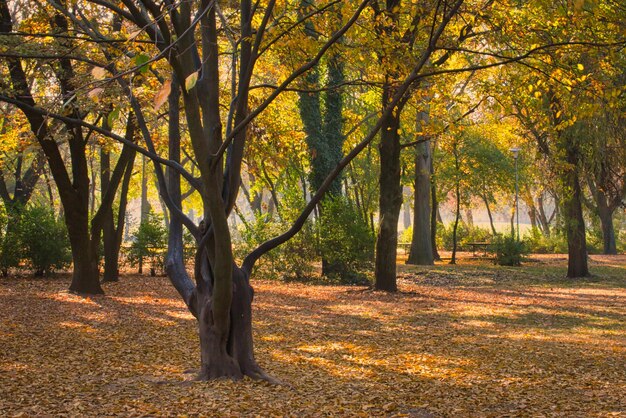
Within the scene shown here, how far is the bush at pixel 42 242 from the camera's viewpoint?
19562 mm

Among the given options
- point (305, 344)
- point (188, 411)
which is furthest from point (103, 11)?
point (188, 411)

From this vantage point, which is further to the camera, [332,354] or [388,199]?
[388,199]

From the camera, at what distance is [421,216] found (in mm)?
31250

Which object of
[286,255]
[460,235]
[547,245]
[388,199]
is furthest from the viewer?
[460,235]

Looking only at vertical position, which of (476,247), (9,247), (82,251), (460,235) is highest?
(460,235)

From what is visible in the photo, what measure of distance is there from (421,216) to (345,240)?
10.8 m

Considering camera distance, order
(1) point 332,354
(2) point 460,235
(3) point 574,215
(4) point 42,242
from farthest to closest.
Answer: (2) point 460,235, (3) point 574,215, (4) point 42,242, (1) point 332,354

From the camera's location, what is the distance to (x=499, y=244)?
3262 centimetres

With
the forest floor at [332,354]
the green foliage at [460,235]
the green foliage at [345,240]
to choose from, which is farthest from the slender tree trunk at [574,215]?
the green foliage at [460,235]

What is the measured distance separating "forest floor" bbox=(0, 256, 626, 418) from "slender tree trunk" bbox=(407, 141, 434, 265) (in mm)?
11977

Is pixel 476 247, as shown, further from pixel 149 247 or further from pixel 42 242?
pixel 42 242

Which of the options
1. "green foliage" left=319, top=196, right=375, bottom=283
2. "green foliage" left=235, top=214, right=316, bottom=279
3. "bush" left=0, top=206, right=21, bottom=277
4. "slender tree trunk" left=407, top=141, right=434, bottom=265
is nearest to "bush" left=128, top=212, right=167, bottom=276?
"green foliage" left=235, top=214, right=316, bottom=279

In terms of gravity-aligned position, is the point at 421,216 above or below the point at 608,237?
above

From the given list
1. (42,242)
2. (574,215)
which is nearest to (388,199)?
(574,215)
